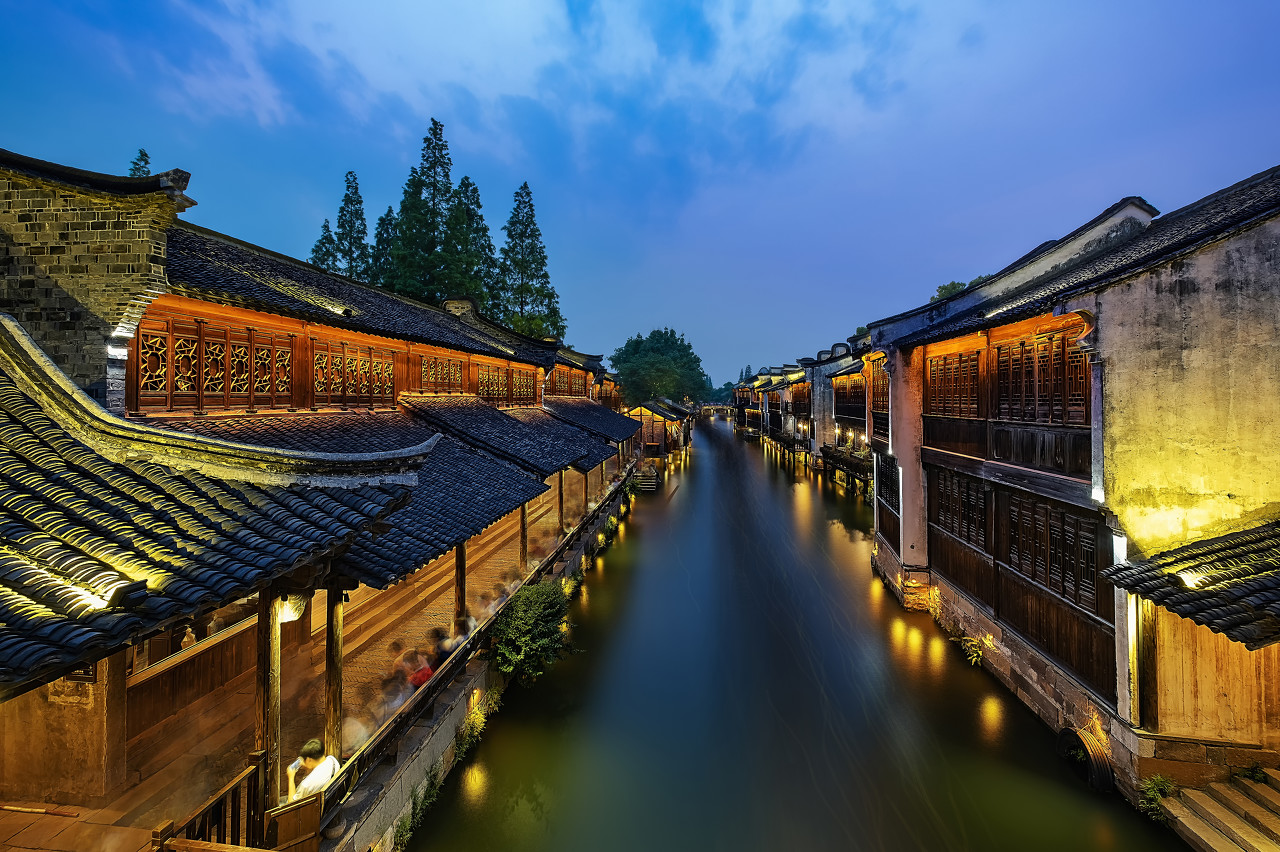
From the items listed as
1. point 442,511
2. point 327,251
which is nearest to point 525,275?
point 327,251

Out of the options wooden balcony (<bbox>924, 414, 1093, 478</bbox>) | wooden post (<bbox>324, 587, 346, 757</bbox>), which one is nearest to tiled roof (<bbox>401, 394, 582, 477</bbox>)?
wooden post (<bbox>324, 587, 346, 757</bbox>)

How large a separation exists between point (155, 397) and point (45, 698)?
379 centimetres

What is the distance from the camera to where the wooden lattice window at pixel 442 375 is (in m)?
15.3

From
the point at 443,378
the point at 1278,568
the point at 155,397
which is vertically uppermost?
the point at 443,378

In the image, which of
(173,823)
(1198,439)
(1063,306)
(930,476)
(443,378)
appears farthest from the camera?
(443,378)

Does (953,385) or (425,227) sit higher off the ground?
(425,227)

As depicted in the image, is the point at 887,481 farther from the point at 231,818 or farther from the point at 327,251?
the point at 327,251

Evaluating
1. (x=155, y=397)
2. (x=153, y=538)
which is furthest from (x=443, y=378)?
(x=153, y=538)

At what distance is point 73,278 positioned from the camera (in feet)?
21.2

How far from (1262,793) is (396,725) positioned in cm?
1124

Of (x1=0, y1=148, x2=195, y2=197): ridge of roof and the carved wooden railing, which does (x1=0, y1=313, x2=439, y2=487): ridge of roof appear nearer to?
(x1=0, y1=148, x2=195, y2=197): ridge of roof

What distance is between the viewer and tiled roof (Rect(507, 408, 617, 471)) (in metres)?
18.1

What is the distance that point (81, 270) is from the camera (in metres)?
6.46

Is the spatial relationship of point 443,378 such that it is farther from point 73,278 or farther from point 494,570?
point 73,278
